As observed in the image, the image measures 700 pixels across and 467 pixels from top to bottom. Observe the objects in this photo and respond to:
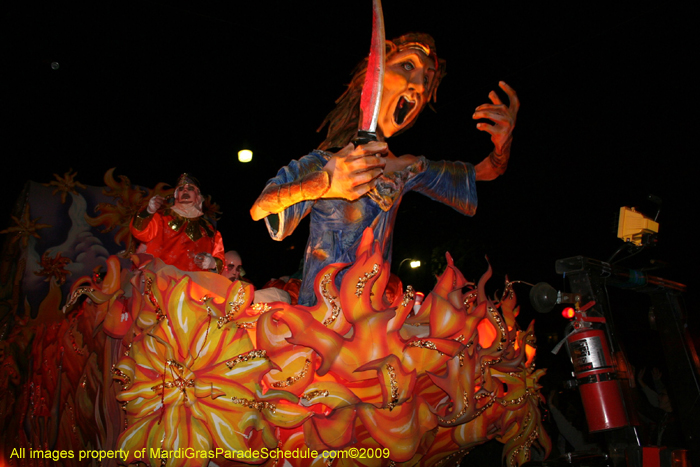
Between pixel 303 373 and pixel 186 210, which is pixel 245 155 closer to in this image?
pixel 186 210

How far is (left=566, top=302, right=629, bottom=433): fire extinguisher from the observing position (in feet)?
5.38

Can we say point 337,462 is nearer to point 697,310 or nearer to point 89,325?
point 89,325

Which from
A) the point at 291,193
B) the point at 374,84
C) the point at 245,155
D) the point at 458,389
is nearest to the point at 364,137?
the point at 374,84

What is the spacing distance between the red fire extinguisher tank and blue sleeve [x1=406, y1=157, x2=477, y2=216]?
1.97 feet

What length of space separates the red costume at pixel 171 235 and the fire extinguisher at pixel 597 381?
73.0 inches

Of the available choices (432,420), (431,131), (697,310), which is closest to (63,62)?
(431,131)

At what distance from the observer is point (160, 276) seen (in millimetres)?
1446

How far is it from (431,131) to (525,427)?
2.50 metres

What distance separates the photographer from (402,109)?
1.83 meters

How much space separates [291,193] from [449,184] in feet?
2.21

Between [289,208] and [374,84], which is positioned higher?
[374,84]

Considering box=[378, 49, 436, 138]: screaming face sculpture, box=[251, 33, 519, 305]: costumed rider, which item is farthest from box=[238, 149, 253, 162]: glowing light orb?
box=[378, 49, 436, 138]: screaming face sculpture

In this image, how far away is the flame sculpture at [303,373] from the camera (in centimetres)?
128

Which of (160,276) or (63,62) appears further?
(63,62)
